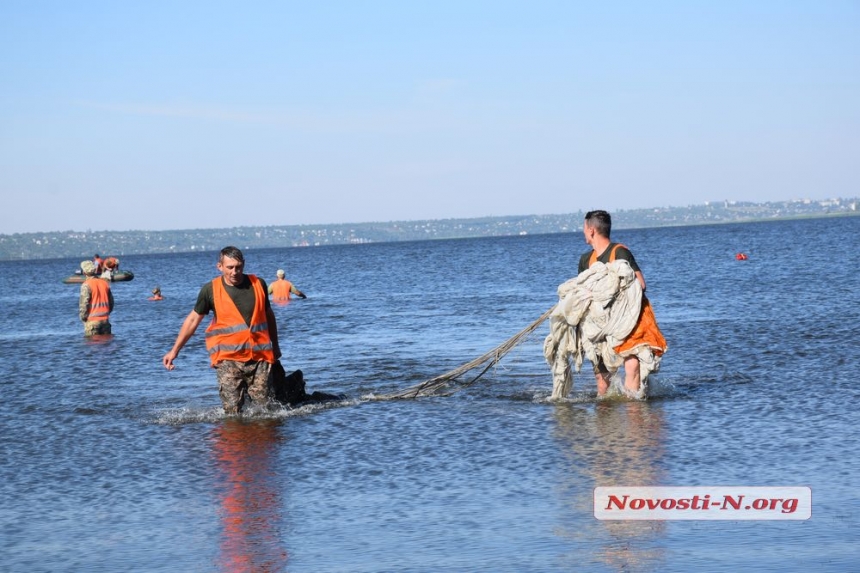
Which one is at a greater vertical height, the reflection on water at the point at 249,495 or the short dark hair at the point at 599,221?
the short dark hair at the point at 599,221

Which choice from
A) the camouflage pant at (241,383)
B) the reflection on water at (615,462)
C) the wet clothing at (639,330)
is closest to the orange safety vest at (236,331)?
the camouflage pant at (241,383)

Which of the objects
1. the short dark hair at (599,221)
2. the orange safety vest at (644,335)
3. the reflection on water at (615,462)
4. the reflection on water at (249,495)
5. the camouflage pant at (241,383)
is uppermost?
the short dark hair at (599,221)

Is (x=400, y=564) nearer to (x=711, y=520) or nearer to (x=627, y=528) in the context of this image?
(x=627, y=528)

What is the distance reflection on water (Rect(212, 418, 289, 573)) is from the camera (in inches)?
271

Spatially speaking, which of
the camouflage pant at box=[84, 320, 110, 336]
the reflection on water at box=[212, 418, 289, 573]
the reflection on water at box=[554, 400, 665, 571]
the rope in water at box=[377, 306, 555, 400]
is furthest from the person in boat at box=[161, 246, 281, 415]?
the camouflage pant at box=[84, 320, 110, 336]

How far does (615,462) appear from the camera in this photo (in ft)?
29.5

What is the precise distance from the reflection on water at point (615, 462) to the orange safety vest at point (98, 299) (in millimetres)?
13072

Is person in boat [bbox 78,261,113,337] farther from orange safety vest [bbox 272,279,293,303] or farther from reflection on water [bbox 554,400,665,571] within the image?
reflection on water [bbox 554,400,665,571]

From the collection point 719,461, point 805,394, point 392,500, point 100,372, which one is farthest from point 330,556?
point 100,372

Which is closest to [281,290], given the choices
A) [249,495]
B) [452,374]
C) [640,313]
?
[452,374]

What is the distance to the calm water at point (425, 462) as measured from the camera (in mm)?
6840

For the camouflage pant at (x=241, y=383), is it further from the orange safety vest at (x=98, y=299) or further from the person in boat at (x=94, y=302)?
the orange safety vest at (x=98, y=299)

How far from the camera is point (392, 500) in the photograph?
821 cm

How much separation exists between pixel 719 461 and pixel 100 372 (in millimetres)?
11666
